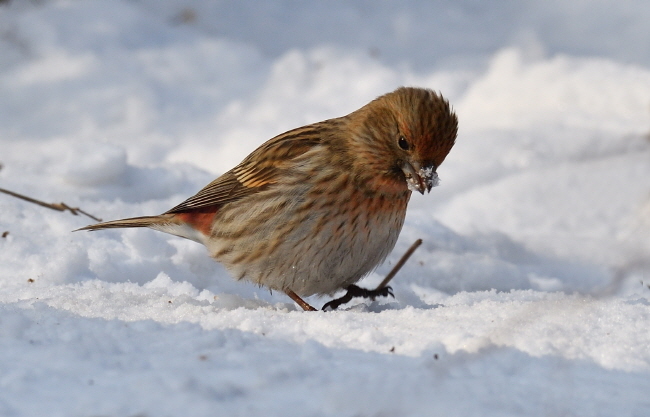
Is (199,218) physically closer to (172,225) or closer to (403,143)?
(172,225)

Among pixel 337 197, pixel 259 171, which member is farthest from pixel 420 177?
pixel 259 171

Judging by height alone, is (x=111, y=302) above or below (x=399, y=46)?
below

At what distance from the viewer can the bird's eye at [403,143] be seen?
435 cm

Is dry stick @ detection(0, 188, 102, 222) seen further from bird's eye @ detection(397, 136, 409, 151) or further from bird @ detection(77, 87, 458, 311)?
bird's eye @ detection(397, 136, 409, 151)

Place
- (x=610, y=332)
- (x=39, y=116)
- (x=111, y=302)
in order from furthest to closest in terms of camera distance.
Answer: (x=39, y=116), (x=111, y=302), (x=610, y=332)

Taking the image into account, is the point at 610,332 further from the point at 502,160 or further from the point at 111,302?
the point at 502,160

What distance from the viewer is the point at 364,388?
2.59 metres

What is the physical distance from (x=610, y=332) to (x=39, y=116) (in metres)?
6.68

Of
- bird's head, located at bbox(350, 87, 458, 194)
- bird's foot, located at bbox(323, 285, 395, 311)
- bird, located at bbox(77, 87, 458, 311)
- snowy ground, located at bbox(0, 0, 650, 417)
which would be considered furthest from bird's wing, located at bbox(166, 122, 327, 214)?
bird's foot, located at bbox(323, 285, 395, 311)

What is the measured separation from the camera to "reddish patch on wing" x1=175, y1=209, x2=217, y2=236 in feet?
16.2

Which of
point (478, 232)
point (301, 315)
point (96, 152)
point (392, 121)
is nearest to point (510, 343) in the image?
point (301, 315)

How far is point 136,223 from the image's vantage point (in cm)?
498

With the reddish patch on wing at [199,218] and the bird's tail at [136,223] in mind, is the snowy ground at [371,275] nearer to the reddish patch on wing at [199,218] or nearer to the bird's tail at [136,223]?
the bird's tail at [136,223]

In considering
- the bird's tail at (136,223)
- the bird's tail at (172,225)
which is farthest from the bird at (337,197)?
the bird's tail at (136,223)
